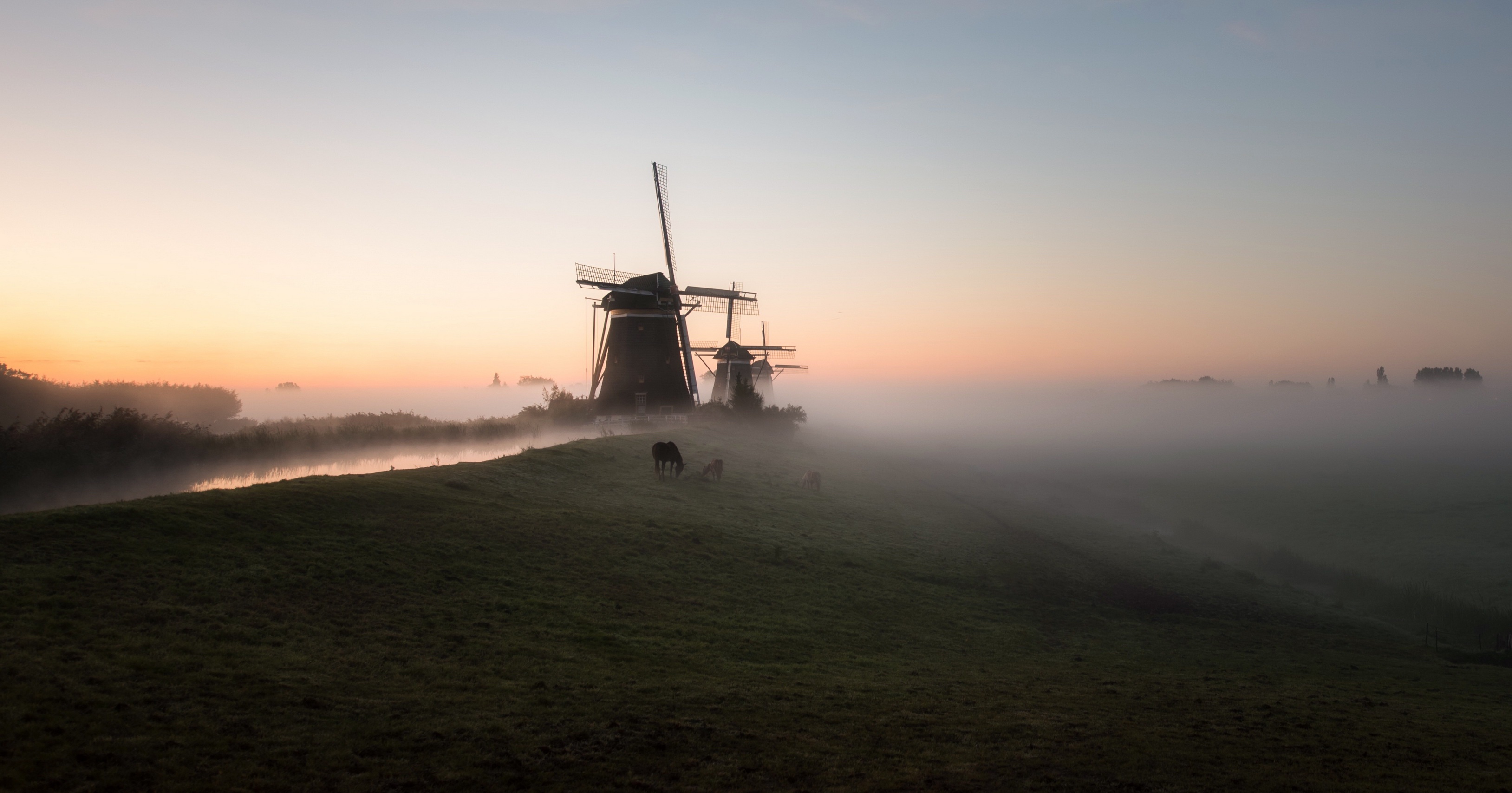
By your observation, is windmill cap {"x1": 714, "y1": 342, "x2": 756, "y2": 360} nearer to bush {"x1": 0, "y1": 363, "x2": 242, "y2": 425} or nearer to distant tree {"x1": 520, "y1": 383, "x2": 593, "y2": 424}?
distant tree {"x1": 520, "y1": 383, "x2": 593, "y2": 424}

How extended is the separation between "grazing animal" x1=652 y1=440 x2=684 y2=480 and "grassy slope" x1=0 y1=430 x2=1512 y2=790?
Answer: 25.2ft

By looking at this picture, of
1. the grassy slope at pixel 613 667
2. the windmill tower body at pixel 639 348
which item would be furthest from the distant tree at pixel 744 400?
the grassy slope at pixel 613 667

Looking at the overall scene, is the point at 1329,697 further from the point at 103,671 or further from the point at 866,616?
the point at 103,671

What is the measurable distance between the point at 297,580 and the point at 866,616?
43.7 feet

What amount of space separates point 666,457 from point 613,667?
21059 millimetres

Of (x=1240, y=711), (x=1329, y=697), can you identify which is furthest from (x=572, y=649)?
(x=1329, y=697)

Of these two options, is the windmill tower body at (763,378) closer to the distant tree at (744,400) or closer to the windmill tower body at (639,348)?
the distant tree at (744,400)

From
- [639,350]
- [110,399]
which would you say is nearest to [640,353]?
[639,350]

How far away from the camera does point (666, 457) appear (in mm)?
34281

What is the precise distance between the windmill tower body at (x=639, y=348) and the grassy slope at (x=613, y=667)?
33.4m

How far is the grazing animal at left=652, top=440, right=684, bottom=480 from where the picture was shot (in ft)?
111

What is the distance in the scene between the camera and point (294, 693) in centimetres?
1009

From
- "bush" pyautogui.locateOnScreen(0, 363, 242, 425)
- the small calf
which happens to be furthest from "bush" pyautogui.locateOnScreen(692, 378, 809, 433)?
"bush" pyautogui.locateOnScreen(0, 363, 242, 425)

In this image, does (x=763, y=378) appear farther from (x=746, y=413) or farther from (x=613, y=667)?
(x=613, y=667)
